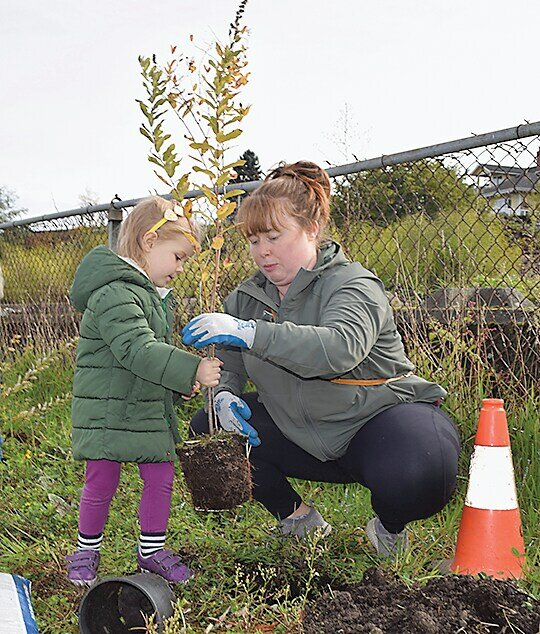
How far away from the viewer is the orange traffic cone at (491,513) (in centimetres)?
279

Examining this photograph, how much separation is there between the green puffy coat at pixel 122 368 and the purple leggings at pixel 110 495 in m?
0.07

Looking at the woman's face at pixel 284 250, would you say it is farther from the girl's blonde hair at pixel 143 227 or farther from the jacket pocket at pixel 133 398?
the jacket pocket at pixel 133 398

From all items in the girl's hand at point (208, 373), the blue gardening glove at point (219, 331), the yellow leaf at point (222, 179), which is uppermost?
the yellow leaf at point (222, 179)

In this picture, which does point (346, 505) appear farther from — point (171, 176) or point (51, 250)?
point (51, 250)

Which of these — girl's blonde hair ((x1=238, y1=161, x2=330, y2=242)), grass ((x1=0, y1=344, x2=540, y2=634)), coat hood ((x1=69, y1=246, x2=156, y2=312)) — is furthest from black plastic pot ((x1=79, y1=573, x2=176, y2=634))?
girl's blonde hair ((x1=238, y1=161, x2=330, y2=242))

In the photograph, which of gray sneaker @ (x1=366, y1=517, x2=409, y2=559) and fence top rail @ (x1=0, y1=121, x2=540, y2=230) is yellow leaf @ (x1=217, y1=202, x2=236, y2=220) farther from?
fence top rail @ (x1=0, y1=121, x2=540, y2=230)

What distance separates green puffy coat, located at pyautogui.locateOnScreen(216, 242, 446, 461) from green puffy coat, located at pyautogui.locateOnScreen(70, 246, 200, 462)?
0.35m

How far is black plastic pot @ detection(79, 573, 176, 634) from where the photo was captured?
2338 millimetres

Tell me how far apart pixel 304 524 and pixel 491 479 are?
28.8 inches

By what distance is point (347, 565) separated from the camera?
9.16ft

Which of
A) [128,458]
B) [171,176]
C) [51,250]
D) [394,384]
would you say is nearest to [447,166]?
[394,384]

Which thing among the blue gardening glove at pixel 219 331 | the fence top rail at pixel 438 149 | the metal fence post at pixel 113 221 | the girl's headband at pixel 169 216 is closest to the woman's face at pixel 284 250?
the girl's headband at pixel 169 216

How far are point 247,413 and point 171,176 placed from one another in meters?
0.98

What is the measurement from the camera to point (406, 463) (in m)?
2.74
